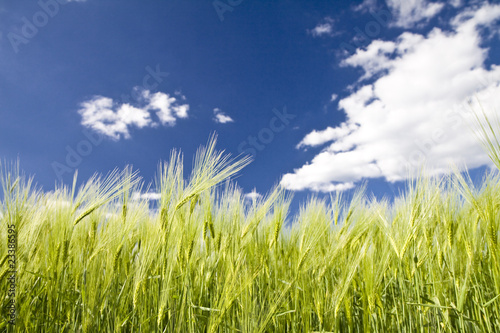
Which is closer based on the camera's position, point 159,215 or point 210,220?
point 159,215

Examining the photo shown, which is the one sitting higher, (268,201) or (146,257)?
(268,201)

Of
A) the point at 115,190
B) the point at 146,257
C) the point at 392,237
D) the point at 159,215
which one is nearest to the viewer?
the point at 146,257

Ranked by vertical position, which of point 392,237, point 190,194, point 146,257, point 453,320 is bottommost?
point 453,320

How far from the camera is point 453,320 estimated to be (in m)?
2.06

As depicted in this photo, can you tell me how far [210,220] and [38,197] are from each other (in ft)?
3.96

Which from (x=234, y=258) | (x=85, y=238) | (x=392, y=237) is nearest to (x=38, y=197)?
(x=85, y=238)

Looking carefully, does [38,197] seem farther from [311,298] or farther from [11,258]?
[311,298]

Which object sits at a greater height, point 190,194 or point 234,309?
point 190,194

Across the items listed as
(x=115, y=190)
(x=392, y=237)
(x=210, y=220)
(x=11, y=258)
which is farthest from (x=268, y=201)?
(x=11, y=258)

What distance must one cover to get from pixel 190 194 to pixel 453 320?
5.61 ft

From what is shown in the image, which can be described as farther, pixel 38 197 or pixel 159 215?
pixel 38 197

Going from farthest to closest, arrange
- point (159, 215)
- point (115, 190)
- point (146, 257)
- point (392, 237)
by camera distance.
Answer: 1. point (115, 190)
2. point (392, 237)
3. point (159, 215)
4. point (146, 257)

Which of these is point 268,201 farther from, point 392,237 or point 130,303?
point 130,303

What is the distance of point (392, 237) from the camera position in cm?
198
